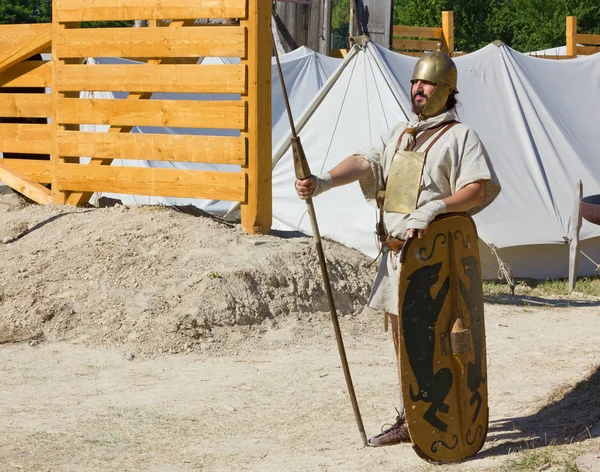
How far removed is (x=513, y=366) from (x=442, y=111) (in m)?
2.37

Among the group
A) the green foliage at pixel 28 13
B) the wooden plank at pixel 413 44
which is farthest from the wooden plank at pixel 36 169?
the green foliage at pixel 28 13

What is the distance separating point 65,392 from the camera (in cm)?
596

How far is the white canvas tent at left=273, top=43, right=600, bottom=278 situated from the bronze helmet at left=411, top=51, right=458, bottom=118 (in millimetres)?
4662

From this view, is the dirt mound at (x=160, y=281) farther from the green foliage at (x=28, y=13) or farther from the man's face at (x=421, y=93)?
the green foliage at (x=28, y=13)

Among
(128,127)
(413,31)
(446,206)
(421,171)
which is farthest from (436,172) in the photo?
A: (413,31)

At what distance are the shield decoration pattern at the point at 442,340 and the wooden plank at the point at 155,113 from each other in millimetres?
3597

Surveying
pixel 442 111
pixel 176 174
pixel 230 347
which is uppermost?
pixel 442 111

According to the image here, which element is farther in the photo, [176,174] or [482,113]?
[482,113]

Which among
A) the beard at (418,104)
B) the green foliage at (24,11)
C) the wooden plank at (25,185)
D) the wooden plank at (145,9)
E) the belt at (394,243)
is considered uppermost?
the green foliage at (24,11)

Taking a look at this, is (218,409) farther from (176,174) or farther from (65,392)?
(176,174)

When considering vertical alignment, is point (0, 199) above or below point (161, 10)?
below

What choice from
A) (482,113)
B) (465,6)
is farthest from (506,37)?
(482,113)

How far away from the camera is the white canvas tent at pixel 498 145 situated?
9.61 meters

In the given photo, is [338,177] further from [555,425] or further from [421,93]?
[555,425]
